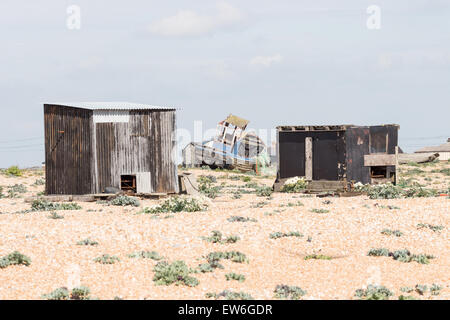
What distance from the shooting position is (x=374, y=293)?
10367 mm

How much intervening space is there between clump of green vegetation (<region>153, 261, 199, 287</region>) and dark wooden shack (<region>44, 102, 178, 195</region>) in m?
15.6

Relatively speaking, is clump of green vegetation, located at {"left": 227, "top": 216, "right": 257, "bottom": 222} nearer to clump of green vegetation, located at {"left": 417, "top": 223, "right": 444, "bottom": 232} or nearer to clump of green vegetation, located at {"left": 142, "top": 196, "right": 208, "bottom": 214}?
clump of green vegetation, located at {"left": 142, "top": 196, "right": 208, "bottom": 214}

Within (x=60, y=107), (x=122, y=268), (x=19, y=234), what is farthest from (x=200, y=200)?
(x=60, y=107)

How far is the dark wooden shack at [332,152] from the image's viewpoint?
29.0 m

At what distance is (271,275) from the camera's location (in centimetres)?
1195

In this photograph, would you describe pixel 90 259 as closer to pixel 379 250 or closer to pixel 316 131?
pixel 379 250

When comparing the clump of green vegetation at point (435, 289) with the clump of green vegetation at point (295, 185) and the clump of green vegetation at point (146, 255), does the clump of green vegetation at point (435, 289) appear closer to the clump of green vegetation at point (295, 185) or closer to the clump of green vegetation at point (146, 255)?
the clump of green vegetation at point (146, 255)

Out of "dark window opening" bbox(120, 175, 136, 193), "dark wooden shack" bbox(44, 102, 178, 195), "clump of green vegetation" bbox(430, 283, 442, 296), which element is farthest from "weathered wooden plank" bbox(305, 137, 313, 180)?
"clump of green vegetation" bbox(430, 283, 442, 296)

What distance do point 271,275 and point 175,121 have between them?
17167mm

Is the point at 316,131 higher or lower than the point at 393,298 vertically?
higher

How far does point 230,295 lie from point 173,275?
175cm

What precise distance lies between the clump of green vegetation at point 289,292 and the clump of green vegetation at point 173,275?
172 centimetres

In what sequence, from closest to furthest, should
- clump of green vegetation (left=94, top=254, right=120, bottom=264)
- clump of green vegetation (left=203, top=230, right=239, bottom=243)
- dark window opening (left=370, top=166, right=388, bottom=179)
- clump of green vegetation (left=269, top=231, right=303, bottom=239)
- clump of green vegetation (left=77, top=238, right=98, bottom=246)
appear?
clump of green vegetation (left=94, top=254, right=120, bottom=264)
clump of green vegetation (left=77, top=238, right=98, bottom=246)
clump of green vegetation (left=203, top=230, right=239, bottom=243)
clump of green vegetation (left=269, top=231, right=303, bottom=239)
dark window opening (left=370, top=166, right=388, bottom=179)

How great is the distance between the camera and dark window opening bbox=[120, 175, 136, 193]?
1102 inches
